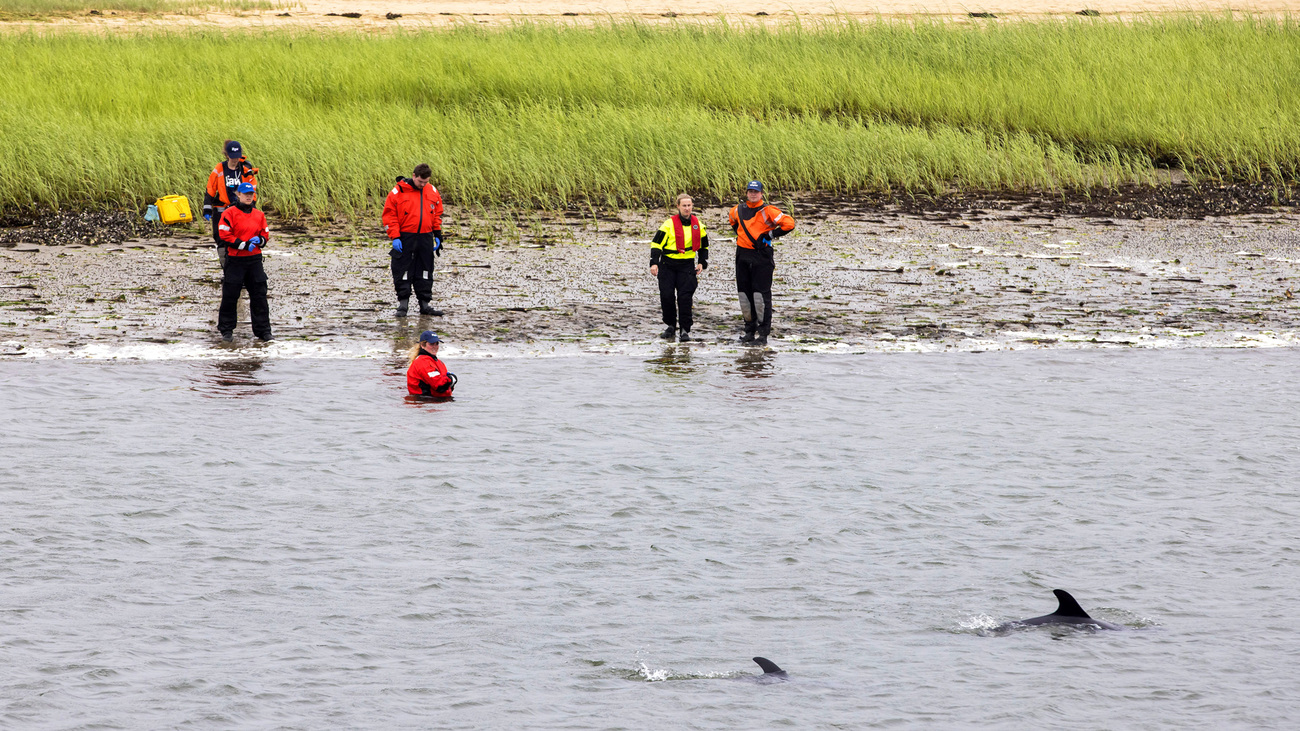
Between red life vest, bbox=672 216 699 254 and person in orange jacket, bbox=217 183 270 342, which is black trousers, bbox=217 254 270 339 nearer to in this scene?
person in orange jacket, bbox=217 183 270 342

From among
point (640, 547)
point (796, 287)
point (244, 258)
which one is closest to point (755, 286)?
point (796, 287)

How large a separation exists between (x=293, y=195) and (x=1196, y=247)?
13610 millimetres

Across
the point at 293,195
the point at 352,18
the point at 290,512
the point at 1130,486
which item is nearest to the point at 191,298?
the point at 293,195

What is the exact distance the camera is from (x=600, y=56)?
93.5ft

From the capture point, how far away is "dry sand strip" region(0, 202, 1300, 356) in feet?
55.0

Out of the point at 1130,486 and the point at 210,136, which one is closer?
the point at 1130,486

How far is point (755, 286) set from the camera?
16062 mm

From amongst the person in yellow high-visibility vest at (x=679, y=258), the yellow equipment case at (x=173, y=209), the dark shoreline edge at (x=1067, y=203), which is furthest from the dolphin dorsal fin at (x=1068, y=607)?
the dark shoreline edge at (x=1067, y=203)

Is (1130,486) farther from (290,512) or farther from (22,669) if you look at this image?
(22,669)

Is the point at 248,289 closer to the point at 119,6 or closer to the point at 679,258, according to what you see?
the point at 679,258

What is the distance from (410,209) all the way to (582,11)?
101ft

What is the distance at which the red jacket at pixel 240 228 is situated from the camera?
15.2 meters

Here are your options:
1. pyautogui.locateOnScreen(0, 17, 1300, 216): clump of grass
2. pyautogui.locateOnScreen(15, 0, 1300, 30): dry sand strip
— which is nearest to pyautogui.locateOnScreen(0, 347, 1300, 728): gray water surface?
pyautogui.locateOnScreen(0, 17, 1300, 216): clump of grass

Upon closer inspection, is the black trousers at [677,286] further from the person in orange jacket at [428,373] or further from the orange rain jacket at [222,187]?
the orange rain jacket at [222,187]
